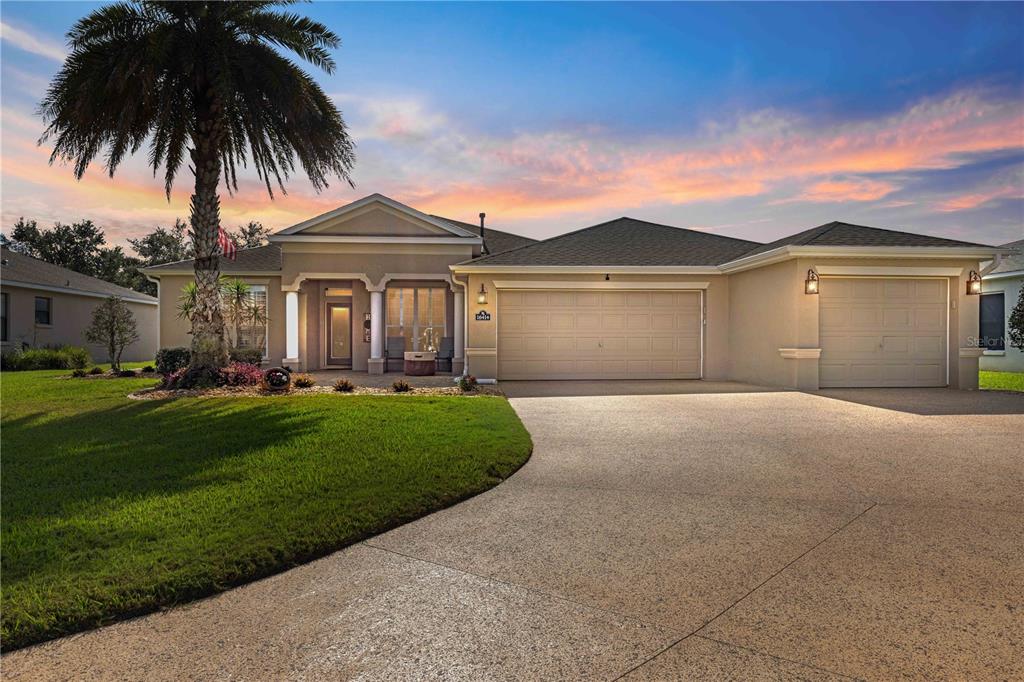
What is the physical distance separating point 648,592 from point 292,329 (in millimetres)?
15978

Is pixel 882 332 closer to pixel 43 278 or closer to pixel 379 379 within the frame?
pixel 379 379

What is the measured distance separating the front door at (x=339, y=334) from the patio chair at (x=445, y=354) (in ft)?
11.8

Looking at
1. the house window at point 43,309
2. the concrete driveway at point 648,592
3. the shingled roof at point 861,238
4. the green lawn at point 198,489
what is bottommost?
the concrete driveway at point 648,592

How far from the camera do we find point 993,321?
1720cm

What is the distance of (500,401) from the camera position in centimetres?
1030

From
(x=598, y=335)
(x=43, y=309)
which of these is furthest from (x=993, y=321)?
(x=43, y=309)

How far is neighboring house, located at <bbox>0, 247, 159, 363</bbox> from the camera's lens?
19.8 metres

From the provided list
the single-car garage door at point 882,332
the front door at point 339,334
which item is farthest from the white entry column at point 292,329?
the single-car garage door at point 882,332

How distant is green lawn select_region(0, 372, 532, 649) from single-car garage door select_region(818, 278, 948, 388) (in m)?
7.85

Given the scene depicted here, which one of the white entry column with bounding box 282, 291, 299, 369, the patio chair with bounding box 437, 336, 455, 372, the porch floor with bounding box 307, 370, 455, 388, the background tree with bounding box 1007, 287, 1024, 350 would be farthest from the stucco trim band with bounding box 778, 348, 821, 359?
the white entry column with bounding box 282, 291, 299, 369

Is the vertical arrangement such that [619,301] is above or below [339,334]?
above

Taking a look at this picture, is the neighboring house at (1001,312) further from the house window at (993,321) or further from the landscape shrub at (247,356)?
the landscape shrub at (247,356)

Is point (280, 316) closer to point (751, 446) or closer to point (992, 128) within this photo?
point (751, 446)

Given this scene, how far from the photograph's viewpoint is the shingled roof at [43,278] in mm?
20031
